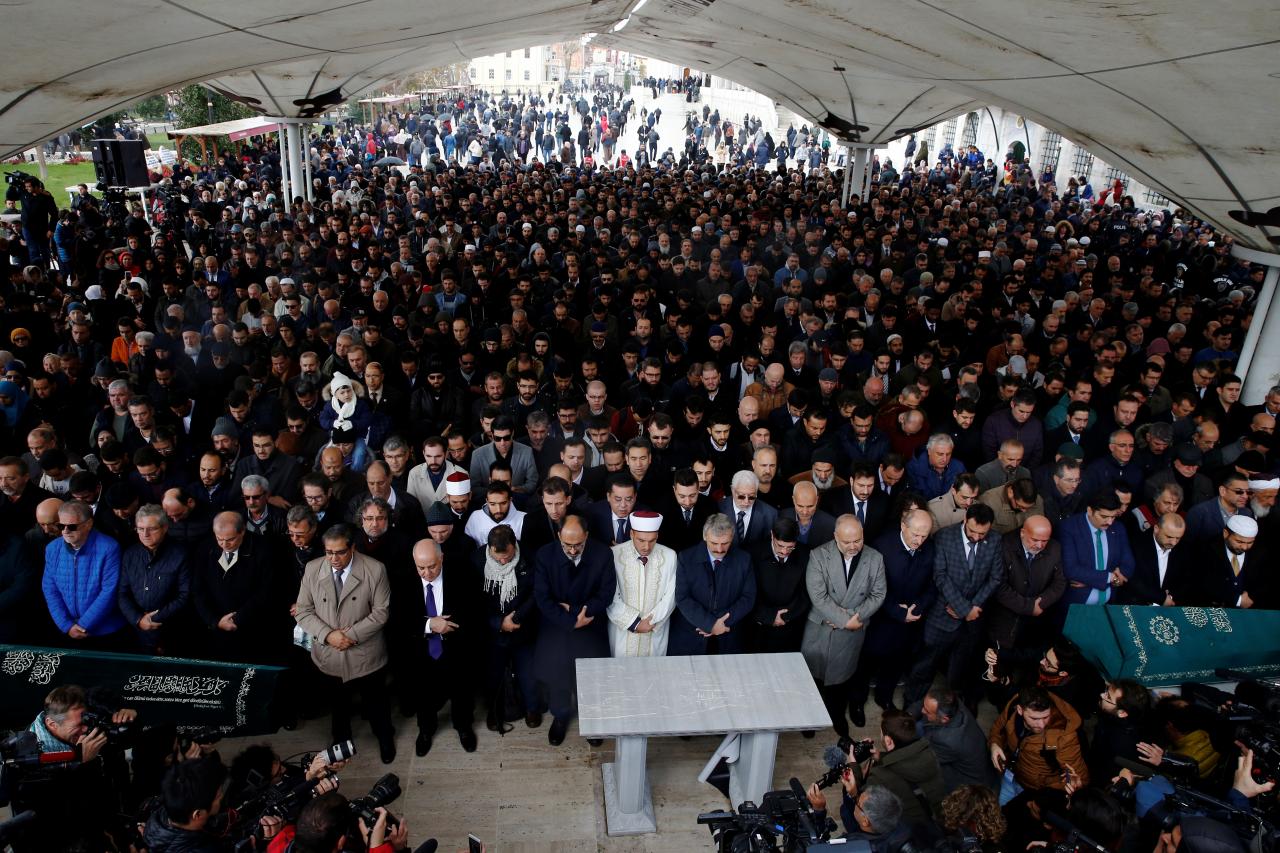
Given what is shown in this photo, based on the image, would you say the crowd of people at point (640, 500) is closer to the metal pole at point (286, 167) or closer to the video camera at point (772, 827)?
the video camera at point (772, 827)

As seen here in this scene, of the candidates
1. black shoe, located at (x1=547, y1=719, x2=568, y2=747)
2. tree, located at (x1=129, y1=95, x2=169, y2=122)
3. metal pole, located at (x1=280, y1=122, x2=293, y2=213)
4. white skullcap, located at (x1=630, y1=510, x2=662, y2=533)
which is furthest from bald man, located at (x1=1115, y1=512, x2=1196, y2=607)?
tree, located at (x1=129, y1=95, x2=169, y2=122)

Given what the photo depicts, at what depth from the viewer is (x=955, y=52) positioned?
8.08 m

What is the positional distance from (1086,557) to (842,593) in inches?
61.8

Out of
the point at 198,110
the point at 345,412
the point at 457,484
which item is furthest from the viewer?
the point at 198,110

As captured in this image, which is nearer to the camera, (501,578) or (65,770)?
(65,770)

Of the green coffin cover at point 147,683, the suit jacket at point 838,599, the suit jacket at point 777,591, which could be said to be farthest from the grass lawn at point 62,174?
the suit jacket at point 838,599

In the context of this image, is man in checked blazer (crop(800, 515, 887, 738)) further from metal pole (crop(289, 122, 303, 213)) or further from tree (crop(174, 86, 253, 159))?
tree (crop(174, 86, 253, 159))

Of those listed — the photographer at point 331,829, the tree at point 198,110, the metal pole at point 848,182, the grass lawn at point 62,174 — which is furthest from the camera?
the tree at point 198,110

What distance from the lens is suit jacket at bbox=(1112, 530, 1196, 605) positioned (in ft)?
16.7

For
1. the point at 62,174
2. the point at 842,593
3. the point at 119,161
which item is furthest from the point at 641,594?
the point at 62,174

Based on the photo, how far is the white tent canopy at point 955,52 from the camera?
18.9 feet

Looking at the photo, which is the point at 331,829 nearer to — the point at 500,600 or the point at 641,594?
the point at 500,600

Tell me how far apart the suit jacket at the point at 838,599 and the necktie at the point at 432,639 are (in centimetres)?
213

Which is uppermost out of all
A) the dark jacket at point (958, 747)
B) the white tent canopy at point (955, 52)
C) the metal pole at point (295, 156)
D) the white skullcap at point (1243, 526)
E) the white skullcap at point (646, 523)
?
the metal pole at point (295, 156)
